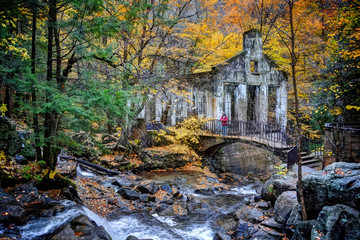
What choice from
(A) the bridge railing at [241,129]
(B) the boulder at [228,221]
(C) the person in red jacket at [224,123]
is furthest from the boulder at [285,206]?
(C) the person in red jacket at [224,123]

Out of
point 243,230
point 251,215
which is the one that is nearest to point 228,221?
point 251,215

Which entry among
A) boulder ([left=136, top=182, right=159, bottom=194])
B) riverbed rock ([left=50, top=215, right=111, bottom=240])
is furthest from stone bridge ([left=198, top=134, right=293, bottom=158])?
riverbed rock ([left=50, top=215, right=111, bottom=240])

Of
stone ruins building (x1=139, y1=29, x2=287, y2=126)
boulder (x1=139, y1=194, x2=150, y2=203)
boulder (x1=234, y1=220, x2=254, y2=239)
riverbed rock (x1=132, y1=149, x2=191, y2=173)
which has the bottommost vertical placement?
boulder (x1=234, y1=220, x2=254, y2=239)

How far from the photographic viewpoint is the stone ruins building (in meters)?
18.4

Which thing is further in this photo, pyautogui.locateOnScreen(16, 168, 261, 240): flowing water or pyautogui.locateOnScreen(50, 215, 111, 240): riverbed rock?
pyautogui.locateOnScreen(16, 168, 261, 240): flowing water

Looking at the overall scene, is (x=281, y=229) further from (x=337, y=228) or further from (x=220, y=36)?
(x=220, y=36)

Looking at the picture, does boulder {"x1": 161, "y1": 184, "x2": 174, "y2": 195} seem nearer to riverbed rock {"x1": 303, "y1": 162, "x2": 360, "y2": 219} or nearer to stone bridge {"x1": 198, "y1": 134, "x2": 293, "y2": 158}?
stone bridge {"x1": 198, "y1": 134, "x2": 293, "y2": 158}

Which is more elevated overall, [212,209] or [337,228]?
[337,228]

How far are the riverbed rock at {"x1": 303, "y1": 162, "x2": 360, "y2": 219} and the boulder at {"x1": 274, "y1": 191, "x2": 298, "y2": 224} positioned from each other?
1170 mm

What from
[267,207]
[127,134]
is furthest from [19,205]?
[127,134]

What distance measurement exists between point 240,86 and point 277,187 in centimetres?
1137

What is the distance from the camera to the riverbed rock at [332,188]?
5.31 m

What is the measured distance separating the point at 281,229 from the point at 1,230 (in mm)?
7568

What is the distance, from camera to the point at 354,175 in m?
5.60
